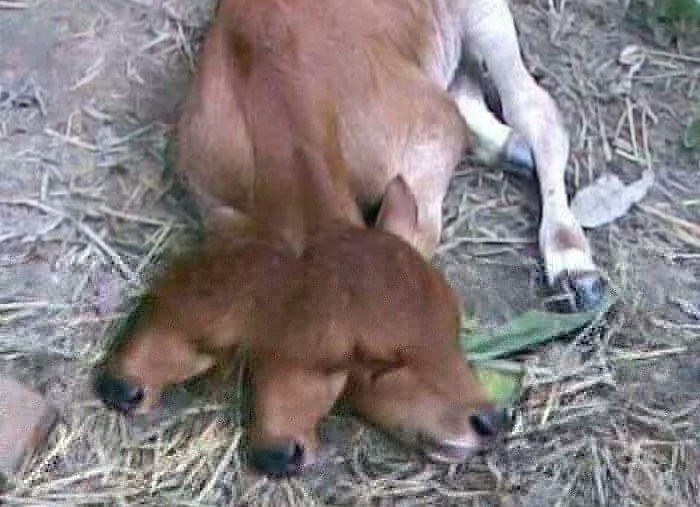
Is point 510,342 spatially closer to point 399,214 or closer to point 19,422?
point 399,214

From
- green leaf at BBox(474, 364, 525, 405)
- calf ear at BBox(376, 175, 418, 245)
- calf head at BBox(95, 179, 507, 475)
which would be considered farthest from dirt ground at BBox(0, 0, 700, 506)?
calf ear at BBox(376, 175, 418, 245)

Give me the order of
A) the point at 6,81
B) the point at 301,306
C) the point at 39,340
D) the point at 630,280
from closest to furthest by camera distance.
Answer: the point at 301,306 < the point at 39,340 < the point at 630,280 < the point at 6,81

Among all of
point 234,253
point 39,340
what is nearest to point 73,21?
point 39,340

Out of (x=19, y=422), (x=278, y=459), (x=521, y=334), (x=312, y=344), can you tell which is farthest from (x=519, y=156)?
(x=19, y=422)

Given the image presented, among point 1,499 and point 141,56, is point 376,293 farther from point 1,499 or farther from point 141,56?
point 141,56

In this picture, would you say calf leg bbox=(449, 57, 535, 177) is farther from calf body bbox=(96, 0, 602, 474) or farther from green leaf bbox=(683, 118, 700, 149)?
green leaf bbox=(683, 118, 700, 149)

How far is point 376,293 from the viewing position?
288 centimetres

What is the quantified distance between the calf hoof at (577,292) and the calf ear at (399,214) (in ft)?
1.38

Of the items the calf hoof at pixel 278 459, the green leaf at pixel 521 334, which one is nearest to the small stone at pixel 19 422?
the calf hoof at pixel 278 459

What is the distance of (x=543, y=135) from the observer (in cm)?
374

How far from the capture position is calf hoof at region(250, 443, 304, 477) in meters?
2.82

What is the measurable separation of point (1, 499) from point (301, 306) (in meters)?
0.66

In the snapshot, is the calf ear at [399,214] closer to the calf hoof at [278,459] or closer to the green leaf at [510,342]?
the green leaf at [510,342]

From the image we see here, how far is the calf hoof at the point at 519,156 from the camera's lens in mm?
3734
